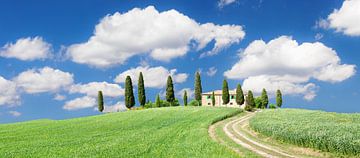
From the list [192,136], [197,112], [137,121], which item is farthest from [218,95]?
[192,136]

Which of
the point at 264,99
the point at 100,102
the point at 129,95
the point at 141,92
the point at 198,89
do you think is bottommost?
the point at 264,99

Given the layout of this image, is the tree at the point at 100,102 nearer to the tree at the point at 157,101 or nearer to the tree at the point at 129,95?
the tree at the point at 129,95

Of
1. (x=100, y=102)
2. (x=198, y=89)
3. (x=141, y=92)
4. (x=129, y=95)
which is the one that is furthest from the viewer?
(x=198, y=89)

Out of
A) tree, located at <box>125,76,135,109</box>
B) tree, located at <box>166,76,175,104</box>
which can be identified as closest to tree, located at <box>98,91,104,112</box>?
tree, located at <box>125,76,135,109</box>

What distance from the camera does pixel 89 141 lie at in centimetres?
3688

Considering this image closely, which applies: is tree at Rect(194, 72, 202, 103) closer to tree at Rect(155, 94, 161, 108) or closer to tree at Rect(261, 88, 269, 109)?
tree at Rect(155, 94, 161, 108)

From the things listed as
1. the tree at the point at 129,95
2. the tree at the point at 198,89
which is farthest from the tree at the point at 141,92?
the tree at the point at 198,89

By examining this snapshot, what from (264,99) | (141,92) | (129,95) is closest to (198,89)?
(141,92)

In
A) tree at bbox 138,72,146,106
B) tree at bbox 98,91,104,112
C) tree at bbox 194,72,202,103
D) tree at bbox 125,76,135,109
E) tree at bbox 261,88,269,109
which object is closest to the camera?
tree at bbox 125,76,135,109

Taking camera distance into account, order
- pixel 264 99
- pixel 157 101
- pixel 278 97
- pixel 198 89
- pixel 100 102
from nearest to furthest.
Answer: pixel 100 102 → pixel 157 101 → pixel 198 89 → pixel 264 99 → pixel 278 97

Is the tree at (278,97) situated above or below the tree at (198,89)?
below

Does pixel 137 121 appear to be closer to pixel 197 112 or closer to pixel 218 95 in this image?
pixel 197 112

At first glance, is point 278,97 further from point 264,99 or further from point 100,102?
point 100,102

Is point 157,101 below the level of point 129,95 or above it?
below
